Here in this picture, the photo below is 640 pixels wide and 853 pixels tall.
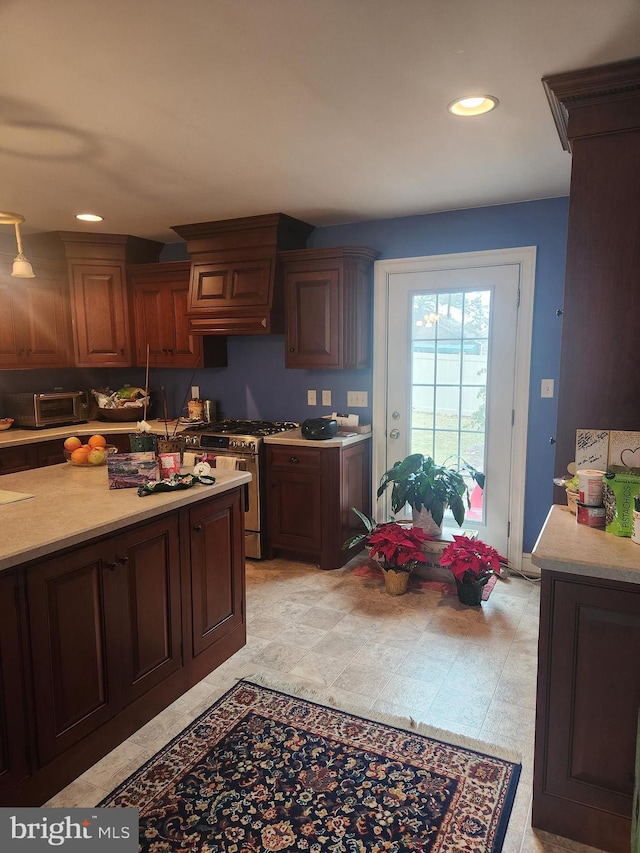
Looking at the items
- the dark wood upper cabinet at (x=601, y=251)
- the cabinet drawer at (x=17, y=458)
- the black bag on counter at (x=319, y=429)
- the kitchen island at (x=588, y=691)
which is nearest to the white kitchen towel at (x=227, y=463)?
the black bag on counter at (x=319, y=429)

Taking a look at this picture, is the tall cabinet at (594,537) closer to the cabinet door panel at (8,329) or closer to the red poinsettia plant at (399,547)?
the red poinsettia plant at (399,547)

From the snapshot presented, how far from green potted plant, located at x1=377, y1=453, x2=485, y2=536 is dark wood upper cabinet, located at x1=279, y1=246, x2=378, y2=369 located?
0.82 m

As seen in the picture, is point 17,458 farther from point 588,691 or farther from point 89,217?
point 588,691

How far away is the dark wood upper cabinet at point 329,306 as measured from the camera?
384 cm

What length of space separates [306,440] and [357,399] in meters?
0.61

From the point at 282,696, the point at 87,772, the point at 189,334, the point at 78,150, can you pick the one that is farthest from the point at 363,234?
the point at 87,772

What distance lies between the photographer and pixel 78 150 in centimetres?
262

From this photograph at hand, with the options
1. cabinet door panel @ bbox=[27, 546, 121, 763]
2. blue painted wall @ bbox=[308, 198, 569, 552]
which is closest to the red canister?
cabinet door panel @ bbox=[27, 546, 121, 763]

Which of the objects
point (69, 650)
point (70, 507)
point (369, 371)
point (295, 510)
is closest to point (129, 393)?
point (295, 510)

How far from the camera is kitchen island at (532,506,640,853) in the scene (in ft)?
5.16

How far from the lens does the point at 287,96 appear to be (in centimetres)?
209

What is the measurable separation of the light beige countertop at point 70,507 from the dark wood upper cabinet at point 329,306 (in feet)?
4.99

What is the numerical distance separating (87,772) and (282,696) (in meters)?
0.80

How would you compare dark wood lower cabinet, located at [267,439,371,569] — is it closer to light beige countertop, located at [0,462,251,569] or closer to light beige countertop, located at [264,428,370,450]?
light beige countertop, located at [264,428,370,450]
